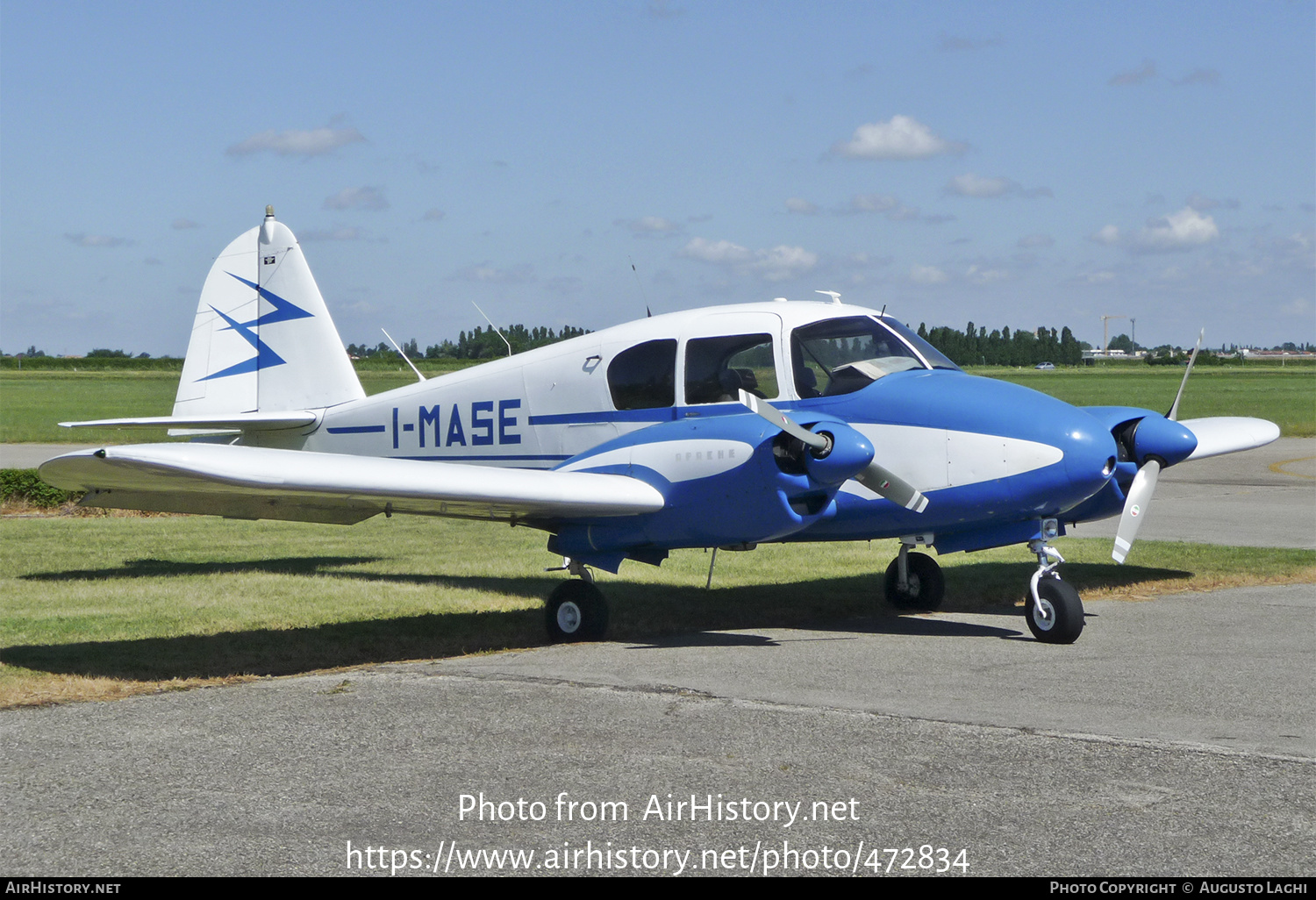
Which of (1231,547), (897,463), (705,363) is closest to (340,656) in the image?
(705,363)

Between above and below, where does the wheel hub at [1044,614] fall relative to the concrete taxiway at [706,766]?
above

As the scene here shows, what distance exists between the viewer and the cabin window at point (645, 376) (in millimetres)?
10383

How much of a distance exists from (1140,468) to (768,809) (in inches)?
259

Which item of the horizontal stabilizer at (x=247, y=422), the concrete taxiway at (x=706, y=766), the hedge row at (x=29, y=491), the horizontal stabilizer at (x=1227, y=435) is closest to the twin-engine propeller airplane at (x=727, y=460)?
the concrete taxiway at (x=706, y=766)

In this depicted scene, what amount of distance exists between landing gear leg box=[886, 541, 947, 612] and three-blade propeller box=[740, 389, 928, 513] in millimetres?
2279

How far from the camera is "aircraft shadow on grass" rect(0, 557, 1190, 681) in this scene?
9547mm

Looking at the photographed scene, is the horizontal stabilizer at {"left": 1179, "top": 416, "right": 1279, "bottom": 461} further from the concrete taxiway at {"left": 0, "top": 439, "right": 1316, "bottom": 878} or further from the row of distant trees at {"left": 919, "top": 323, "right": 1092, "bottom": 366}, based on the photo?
the row of distant trees at {"left": 919, "top": 323, "right": 1092, "bottom": 366}

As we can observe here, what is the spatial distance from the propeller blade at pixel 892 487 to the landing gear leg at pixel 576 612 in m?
2.42

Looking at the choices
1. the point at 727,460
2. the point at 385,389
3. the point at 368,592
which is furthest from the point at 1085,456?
the point at 385,389

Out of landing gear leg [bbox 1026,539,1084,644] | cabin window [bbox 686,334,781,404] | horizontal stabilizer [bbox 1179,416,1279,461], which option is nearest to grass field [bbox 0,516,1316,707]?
landing gear leg [bbox 1026,539,1084,644]

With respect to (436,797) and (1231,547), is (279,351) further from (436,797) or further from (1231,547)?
(1231,547)

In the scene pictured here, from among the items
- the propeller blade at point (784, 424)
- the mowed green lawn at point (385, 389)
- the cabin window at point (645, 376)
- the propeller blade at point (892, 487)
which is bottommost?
the propeller blade at point (892, 487)

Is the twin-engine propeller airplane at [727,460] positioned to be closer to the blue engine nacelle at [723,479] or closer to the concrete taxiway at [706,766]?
the blue engine nacelle at [723,479]

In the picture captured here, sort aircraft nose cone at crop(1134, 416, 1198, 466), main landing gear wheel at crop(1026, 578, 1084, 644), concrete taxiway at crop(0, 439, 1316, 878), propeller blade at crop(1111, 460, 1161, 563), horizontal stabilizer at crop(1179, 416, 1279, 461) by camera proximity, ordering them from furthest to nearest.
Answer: horizontal stabilizer at crop(1179, 416, 1279, 461)
aircraft nose cone at crop(1134, 416, 1198, 466)
propeller blade at crop(1111, 460, 1161, 563)
main landing gear wheel at crop(1026, 578, 1084, 644)
concrete taxiway at crop(0, 439, 1316, 878)
